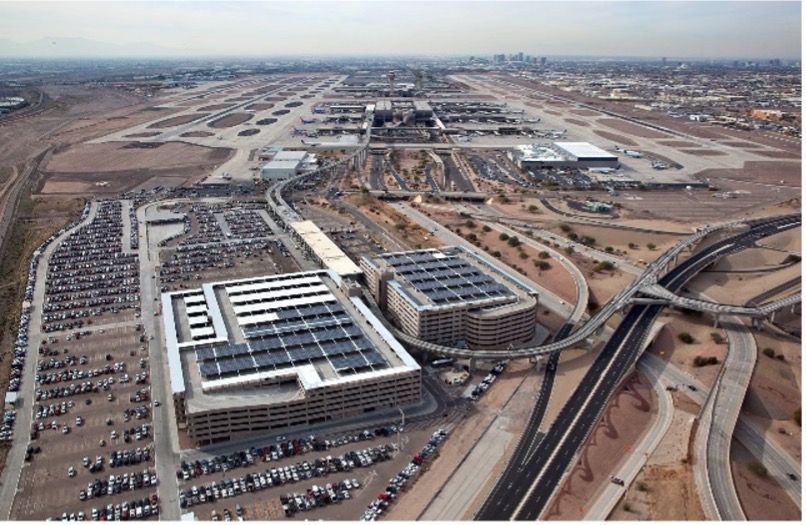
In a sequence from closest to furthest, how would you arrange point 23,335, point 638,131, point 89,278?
point 23,335 < point 89,278 < point 638,131

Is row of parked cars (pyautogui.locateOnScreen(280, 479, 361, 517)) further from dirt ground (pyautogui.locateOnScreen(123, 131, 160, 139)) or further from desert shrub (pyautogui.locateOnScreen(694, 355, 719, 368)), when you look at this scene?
dirt ground (pyautogui.locateOnScreen(123, 131, 160, 139))

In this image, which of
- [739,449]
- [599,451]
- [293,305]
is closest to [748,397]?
[739,449]

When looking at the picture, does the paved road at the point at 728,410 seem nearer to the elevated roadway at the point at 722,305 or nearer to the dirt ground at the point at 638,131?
the elevated roadway at the point at 722,305

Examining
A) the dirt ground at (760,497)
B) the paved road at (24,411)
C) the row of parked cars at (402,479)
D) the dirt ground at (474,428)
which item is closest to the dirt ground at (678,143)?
the dirt ground at (474,428)

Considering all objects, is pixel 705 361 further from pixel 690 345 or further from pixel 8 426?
pixel 8 426

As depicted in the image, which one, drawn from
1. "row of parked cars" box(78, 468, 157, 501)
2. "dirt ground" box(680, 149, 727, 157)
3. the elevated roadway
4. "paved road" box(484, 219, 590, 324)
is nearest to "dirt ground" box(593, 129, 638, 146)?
"dirt ground" box(680, 149, 727, 157)

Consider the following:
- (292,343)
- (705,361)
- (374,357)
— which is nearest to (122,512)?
(292,343)
